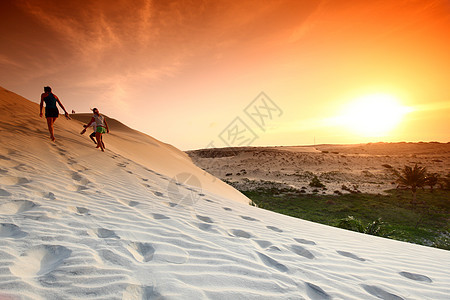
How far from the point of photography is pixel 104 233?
2303mm

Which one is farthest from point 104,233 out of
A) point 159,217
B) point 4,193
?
point 4,193

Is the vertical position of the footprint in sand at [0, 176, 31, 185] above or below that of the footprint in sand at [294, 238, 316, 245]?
below

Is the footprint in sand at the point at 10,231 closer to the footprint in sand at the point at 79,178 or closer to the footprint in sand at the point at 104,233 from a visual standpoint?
the footprint in sand at the point at 104,233

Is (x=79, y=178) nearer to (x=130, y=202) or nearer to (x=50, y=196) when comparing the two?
(x=50, y=196)

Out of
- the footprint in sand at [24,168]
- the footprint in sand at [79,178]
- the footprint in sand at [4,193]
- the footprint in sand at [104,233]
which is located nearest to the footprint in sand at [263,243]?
the footprint in sand at [104,233]

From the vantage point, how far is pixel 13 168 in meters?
4.16

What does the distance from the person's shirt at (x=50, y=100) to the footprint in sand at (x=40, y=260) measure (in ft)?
22.2

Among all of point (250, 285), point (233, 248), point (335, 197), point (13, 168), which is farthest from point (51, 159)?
point (335, 197)

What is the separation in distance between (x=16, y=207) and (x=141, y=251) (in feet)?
5.96

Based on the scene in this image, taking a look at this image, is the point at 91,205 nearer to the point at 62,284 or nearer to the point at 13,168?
the point at 62,284

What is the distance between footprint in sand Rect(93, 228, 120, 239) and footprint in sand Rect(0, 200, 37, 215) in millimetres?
1020

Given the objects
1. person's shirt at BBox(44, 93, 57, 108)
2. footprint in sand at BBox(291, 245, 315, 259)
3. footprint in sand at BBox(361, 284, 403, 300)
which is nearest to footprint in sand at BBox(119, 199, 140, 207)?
footprint in sand at BBox(291, 245, 315, 259)

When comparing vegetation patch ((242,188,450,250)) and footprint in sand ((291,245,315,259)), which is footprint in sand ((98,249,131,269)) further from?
vegetation patch ((242,188,450,250))

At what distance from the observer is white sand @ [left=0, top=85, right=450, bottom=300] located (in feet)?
4.99
